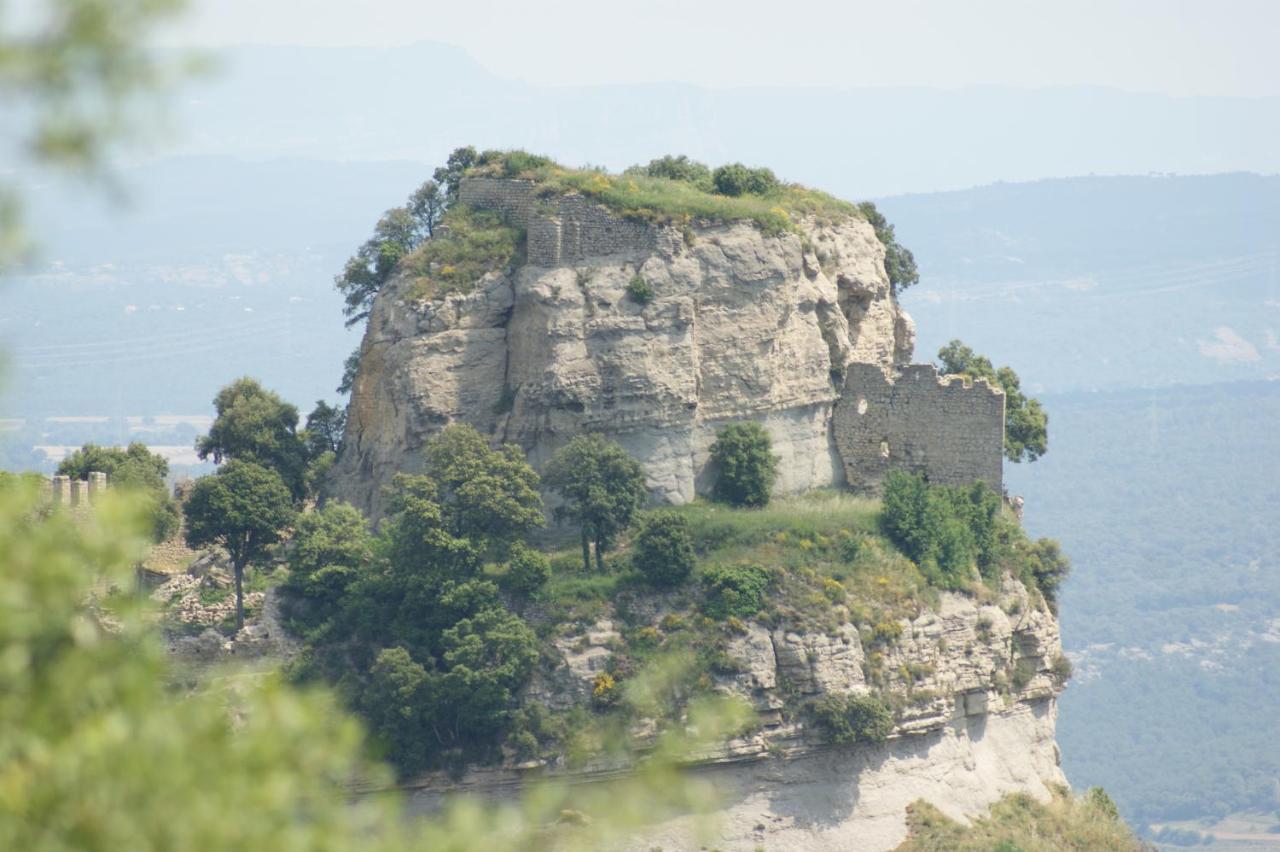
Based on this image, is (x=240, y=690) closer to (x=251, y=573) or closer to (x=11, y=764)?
(x=251, y=573)

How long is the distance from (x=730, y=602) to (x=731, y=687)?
201 centimetres

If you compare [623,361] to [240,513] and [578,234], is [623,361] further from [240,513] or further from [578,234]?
[240,513]

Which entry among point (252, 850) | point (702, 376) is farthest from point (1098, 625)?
point (252, 850)

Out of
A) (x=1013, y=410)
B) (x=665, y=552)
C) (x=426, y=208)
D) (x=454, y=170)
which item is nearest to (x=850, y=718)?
(x=665, y=552)

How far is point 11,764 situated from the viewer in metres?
16.1

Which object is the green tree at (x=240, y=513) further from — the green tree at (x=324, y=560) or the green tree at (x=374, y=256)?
the green tree at (x=374, y=256)

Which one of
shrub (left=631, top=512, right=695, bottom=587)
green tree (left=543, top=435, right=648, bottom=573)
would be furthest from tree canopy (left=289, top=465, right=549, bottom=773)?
shrub (left=631, top=512, right=695, bottom=587)

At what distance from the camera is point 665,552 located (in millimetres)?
53781

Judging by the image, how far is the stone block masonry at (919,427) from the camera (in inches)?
2315

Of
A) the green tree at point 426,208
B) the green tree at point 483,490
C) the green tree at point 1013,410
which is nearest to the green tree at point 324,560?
the green tree at point 483,490

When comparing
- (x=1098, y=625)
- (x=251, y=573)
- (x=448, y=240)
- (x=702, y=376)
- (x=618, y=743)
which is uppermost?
(x=448, y=240)

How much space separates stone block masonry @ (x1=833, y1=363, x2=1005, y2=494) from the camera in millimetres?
58812

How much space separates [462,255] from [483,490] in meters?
7.05

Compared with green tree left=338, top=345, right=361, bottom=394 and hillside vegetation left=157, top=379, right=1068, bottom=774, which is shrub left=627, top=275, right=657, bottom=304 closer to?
hillside vegetation left=157, top=379, right=1068, bottom=774
